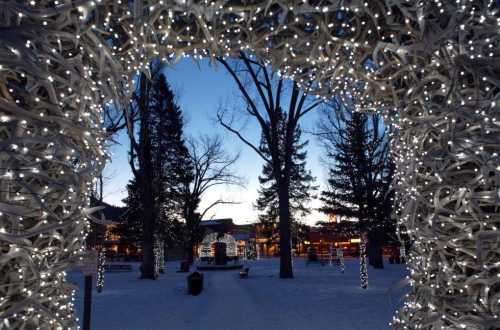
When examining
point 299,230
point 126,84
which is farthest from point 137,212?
point 126,84

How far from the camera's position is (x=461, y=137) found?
3.69m

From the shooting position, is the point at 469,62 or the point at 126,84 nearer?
the point at 469,62

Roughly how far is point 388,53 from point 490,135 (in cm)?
143

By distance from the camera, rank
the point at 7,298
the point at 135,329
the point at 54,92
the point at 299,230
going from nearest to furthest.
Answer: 1. the point at 7,298
2. the point at 54,92
3. the point at 135,329
4. the point at 299,230

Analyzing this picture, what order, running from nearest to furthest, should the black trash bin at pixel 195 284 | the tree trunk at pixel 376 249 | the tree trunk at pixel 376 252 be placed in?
1. the black trash bin at pixel 195 284
2. the tree trunk at pixel 376 249
3. the tree trunk at pixel 376 252

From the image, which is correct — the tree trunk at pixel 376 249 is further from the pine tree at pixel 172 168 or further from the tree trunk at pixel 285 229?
the pine tree at pixel 172 168

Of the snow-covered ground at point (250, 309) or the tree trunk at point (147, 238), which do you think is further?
the tree trunk at point (147, 238)

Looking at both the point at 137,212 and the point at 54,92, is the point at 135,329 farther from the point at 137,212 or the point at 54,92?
the point at 137,212

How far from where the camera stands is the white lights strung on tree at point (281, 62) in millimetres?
2920

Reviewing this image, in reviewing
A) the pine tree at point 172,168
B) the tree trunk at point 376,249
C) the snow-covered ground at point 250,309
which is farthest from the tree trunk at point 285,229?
the pine tree at point 172,168

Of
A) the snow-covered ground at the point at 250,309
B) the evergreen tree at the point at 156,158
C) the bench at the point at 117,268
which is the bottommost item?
the bench at the point at 117,268

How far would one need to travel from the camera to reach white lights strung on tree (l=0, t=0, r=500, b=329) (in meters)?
2.92

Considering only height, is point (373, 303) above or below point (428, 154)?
below

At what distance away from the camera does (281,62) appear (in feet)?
15.6
